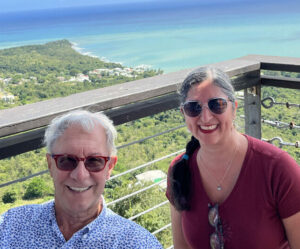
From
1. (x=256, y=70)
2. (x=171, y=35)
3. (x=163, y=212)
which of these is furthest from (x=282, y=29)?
(x=256, y=70)

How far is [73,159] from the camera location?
50.2 inches

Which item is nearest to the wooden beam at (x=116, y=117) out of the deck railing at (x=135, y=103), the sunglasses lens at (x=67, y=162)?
the deck railing at (x=135, y=103)

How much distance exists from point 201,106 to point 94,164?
0.43 metres

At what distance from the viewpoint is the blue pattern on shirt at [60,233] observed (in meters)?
1.26

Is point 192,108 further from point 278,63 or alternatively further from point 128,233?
point 278,63

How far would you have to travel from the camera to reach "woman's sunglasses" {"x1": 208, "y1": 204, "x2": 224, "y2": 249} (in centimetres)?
132

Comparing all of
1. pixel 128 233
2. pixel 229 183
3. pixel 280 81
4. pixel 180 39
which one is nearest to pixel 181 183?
pixel 229 183

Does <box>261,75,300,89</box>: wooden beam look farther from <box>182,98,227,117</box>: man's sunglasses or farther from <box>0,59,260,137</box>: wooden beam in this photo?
<box>182,98,227,117</box>: man's sunglasses

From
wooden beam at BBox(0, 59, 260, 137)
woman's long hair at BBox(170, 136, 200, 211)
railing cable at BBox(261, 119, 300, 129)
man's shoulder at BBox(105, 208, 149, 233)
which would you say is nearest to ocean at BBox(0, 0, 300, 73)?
railing cable at BBox(261, 119, 300, 129)

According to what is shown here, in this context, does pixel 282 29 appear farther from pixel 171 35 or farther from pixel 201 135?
pixel 201 135

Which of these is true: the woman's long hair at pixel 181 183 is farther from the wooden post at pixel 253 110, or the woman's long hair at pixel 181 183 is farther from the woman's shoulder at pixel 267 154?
A: the wooden post at pixel 253 110

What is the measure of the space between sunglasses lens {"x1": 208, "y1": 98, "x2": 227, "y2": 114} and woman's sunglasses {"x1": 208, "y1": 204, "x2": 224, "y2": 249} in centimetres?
35

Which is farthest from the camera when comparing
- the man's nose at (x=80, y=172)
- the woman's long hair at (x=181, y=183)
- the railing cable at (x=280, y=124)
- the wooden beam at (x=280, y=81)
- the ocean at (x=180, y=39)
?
the ocean at (x=180, y=39)

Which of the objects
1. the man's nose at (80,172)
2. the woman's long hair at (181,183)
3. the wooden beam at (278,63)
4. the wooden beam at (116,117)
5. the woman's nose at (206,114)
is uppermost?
the woman's nose at (206,114)
